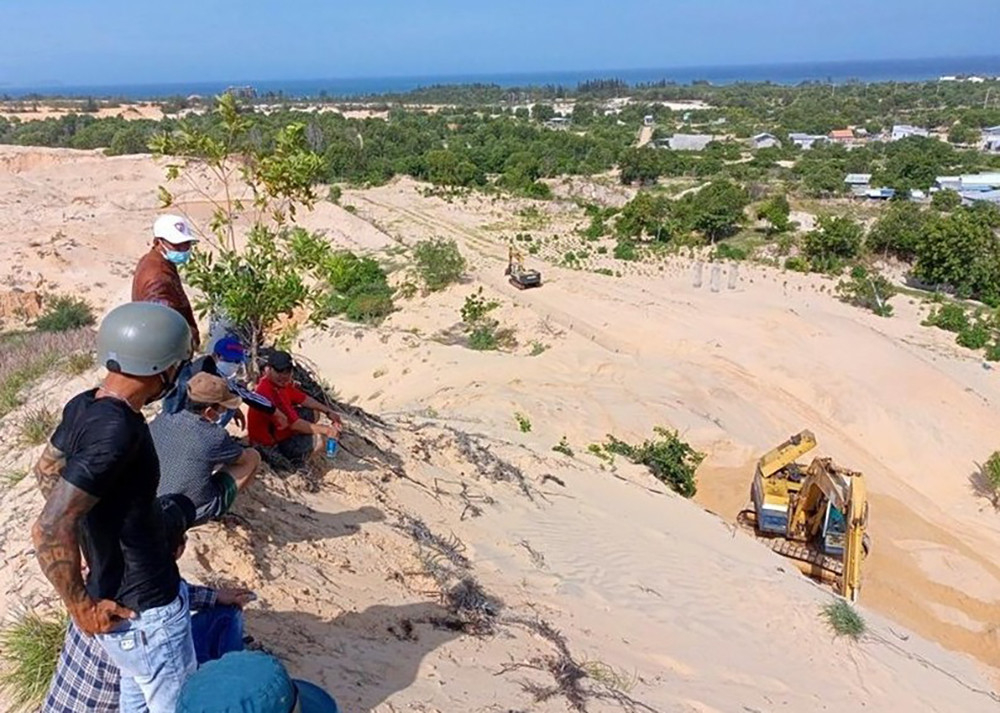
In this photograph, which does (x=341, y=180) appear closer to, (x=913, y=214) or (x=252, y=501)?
(x=913, y=214)

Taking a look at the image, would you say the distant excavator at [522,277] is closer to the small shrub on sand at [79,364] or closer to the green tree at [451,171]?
the small shrub on sand at [79,364]

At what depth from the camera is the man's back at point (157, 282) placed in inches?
198

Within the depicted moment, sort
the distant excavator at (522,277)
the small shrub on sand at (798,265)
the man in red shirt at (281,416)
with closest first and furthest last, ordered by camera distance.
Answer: the man in red shirt at (281,416), the distant excavator at (522,277), the small shrub on sand at (798,265)

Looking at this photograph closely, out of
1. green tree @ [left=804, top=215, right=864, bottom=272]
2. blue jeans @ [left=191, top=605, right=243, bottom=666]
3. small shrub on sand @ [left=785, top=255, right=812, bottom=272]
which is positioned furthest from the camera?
green tree @ [left=804, top=215, right=864, bottom=272]

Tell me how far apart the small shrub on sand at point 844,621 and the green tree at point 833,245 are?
72.7 feet

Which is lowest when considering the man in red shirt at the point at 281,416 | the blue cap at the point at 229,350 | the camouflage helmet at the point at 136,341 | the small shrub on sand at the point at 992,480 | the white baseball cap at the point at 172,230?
the small shrub on sand at the point at 992,480

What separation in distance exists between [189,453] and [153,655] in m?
0.98

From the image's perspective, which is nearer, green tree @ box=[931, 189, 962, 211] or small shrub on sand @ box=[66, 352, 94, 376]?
small shrub on sand @ box=[66, 352, 94, 376]

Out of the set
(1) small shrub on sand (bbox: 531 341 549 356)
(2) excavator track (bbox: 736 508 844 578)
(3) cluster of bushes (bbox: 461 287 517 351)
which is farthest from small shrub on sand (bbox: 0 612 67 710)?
(3) cluster of bushes (bbox: 461 287 517 351)

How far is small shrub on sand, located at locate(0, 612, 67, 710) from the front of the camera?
3.50 meters

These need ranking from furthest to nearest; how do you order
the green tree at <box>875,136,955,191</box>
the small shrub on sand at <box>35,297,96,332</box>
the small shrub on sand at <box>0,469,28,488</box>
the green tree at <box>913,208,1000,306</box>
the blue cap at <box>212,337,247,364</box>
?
the green tree at <box>875,136,955,191</box>, the green tree at <box>913,208,1000,306</box>, the small shrub on sand at <box>35,297,96,332</box>, the blue cap at <box>212,337,247,364</box>, the small shrub on sand at <box>0,469,28,488</box>

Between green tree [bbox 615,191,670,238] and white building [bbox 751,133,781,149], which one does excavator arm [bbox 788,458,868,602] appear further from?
white building [bbox 751,133,781,149]

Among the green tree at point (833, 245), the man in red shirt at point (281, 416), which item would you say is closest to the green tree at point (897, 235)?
the green tree at point (833, 245)

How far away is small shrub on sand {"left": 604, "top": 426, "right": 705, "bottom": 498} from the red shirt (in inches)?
270
